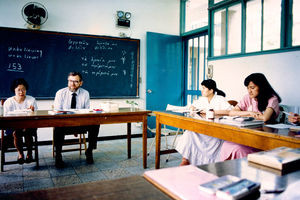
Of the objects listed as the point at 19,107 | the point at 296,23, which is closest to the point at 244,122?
the point at 296,23

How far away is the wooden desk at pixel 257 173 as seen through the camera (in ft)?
2.65

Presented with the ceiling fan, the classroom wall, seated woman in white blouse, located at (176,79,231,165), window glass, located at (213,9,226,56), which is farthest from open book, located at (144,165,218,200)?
the ceiling fan

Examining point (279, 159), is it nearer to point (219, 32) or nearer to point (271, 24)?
point (271, 24)

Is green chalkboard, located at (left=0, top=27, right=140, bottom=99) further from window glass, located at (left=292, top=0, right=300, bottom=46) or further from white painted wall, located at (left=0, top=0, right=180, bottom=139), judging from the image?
window glass, located at (left=292, top=0, right=300, bottom=46)

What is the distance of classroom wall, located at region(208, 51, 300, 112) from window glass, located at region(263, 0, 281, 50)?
179 millimetres

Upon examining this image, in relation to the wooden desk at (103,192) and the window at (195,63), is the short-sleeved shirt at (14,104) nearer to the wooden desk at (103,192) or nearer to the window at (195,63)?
the wooden desk at (103,192)

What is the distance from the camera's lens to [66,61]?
437cm

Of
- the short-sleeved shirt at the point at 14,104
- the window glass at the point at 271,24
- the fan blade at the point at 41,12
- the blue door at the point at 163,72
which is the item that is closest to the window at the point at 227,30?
the window glass at the point at 271,24

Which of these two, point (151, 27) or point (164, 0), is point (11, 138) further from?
point (164, 0)

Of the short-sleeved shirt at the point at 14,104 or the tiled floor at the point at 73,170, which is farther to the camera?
the short-sleeved shirt at the point at 14,104

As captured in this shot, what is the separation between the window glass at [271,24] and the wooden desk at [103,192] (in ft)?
10.7

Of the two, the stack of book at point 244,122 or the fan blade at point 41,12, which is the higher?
the fan blade at point 41,12

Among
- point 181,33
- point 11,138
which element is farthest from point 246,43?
point 11,138

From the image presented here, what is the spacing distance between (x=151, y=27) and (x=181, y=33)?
73cm
